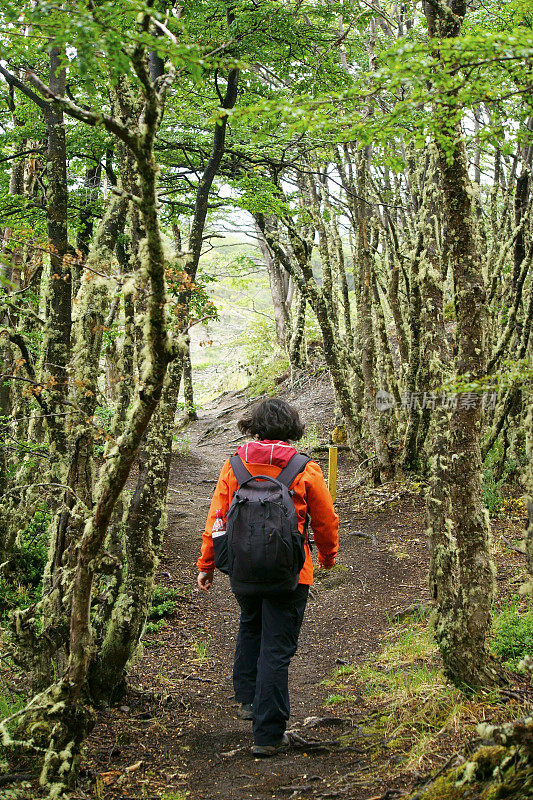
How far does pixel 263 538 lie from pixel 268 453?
0.54m

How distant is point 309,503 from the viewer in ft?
11.4

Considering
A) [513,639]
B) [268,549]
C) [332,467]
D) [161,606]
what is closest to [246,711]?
[268,549]

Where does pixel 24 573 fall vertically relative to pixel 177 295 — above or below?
below

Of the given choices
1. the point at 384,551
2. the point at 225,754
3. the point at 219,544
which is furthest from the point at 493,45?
the point at 384,551

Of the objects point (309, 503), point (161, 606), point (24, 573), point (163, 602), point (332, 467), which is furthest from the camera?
point (332, 467)

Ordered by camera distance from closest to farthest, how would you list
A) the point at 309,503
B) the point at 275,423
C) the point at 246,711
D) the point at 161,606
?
1. the point at 309,503
2. the point at 275,423
3. the point at 246,711
4. the point at 161,606

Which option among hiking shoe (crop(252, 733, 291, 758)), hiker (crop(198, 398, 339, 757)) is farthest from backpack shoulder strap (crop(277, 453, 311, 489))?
hiking shoe (crop(252, 733, 291, 758))

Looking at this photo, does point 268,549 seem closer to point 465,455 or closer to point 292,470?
point 292,470

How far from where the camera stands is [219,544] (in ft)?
11.4

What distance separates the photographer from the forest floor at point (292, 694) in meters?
2.93

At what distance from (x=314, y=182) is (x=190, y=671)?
29.7 feet

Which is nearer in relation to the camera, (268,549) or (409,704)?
(268,549)

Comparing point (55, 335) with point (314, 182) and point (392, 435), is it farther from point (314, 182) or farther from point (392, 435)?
point (314, 182)

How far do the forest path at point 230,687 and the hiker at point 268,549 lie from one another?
289 millimetres
